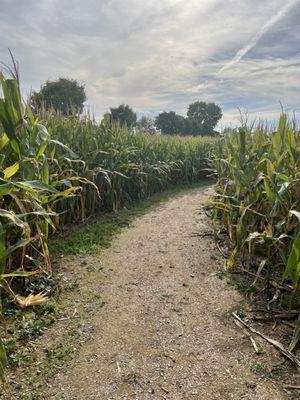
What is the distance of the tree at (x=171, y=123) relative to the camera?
33978 millimetres

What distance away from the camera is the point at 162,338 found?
190cm

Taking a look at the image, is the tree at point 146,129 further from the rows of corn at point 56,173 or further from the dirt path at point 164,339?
the dirt path at point 164,339

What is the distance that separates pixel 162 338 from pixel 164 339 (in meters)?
0.02

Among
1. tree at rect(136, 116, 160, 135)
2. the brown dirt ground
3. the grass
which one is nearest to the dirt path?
the brown dirt ground

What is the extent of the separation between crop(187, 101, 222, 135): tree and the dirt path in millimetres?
31487

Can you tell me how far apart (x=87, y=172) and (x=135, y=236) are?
1.05 meters

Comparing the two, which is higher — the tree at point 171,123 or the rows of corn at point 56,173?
the tree at point 171,123

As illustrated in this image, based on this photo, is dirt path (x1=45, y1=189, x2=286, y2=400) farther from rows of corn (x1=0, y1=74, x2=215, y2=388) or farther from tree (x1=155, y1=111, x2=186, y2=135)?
tree (x1=155, y1=111, x2=186, y2=135)

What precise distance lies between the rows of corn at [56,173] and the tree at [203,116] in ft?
83.4

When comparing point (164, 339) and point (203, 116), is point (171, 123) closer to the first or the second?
point (203, 116)

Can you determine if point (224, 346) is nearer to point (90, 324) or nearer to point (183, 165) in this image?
point (90, 324)

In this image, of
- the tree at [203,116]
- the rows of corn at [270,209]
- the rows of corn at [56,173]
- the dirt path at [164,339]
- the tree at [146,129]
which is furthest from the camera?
the tree at [203,116]

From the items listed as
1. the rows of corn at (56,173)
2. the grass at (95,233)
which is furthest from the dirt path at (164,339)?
the rows of corn at (56,173)

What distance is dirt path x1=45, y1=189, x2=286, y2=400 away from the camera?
1.53 meters
